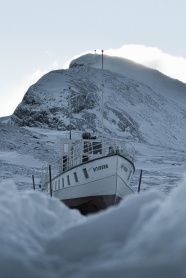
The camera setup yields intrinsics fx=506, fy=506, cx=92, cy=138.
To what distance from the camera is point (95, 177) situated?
75.0ft

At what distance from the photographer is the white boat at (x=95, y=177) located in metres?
22.4

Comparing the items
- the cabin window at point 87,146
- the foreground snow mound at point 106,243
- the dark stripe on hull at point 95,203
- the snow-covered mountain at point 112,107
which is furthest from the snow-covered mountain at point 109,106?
the foreground snow mound at point 106,243

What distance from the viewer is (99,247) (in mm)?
4277

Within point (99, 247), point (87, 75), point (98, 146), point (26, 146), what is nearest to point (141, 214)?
point (99, 247)

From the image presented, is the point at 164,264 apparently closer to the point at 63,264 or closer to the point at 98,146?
the point at 63,264

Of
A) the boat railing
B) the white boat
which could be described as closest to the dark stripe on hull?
the white boat

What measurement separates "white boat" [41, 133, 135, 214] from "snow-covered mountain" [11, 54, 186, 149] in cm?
8858

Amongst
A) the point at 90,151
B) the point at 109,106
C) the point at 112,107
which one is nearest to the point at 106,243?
the point at 90,151

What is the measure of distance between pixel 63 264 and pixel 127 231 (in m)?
0.62

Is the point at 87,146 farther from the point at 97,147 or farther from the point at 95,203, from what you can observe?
the point at 95,203

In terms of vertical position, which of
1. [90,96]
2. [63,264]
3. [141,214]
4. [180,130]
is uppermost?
[141,214]

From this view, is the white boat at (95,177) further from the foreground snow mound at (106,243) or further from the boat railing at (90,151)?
the foreground snow mound at (106,243)

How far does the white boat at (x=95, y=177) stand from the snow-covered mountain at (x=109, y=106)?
88.6 m

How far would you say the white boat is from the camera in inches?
880
